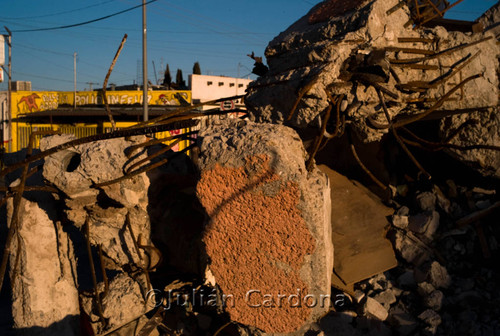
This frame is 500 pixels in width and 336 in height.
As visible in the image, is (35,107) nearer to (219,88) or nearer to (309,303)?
(219,88)

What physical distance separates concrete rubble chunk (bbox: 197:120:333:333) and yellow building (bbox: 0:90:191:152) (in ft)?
41.0

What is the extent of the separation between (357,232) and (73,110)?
15.8 meters

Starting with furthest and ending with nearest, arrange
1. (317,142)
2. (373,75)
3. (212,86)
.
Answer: (212,86) → (373,75) → (317,142)

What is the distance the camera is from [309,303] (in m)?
1.99

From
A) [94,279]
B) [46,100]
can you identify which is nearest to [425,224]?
[94,279]

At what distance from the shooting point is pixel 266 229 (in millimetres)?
1967

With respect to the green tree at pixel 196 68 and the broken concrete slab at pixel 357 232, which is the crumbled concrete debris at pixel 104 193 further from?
the green tree at pixel 196 68

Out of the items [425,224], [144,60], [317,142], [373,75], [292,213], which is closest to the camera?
[292,213]

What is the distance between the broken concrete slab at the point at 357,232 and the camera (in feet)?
9.12

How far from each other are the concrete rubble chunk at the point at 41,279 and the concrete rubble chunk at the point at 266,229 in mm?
1438

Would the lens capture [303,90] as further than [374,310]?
No

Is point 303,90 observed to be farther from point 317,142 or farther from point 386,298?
point 386,298

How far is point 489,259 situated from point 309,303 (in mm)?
1914

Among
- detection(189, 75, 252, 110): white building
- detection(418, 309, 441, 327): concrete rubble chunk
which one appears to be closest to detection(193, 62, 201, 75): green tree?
detection(189, 75, 252, 110): white building
